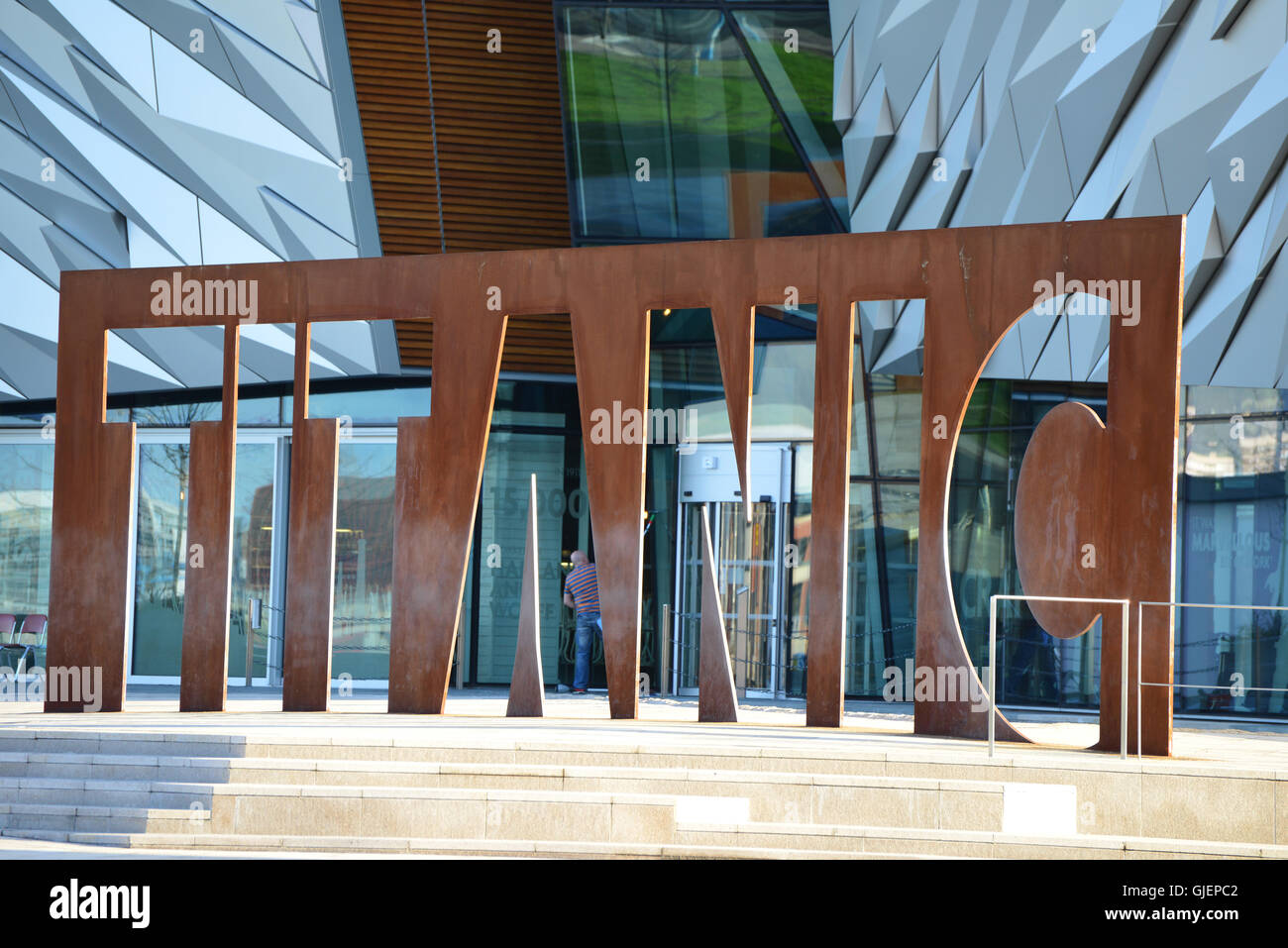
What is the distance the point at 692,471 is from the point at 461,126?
16.8 feet

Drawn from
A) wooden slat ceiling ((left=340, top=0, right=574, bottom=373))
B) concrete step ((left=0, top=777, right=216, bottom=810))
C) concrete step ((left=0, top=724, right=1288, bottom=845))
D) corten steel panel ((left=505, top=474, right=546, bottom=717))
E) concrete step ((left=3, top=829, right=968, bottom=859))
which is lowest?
concrete step ((left=3, top=829, right=968, bottom=859))

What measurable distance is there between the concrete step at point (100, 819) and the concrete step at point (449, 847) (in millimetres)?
88

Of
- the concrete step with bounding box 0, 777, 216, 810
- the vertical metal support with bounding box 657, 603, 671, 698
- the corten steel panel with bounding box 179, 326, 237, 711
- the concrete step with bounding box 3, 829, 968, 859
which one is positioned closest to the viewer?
the concrete step with bounding box 3, 829, 968, 859

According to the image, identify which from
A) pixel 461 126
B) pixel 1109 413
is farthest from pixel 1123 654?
pixel 461 126

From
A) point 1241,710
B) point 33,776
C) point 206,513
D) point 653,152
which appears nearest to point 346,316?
point 206,513

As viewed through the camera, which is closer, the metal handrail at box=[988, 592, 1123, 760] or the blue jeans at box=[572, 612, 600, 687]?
the metal handrail at box=[988, 592, 1123, 760]

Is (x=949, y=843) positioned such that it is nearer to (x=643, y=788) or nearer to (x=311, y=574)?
(x=643, y=788)

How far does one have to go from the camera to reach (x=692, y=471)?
56.5 feet

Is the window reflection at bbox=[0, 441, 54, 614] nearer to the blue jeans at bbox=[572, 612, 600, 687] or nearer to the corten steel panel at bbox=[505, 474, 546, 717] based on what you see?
the blue jeans at bbox=[572, 612, 600, 687]

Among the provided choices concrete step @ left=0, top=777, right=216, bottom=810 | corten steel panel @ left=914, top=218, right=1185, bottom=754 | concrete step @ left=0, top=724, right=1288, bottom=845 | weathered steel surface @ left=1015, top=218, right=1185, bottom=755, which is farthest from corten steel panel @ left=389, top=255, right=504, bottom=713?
weathered steel surface @ left=1015, top=218, right=1185, bottom=755

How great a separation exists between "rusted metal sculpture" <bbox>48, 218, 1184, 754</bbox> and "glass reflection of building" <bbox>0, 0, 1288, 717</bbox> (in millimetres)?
4541

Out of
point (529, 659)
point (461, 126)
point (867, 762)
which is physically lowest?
point (867, 762)

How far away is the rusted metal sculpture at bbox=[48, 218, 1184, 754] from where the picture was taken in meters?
9.09

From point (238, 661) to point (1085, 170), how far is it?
1183cm
